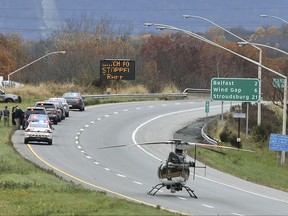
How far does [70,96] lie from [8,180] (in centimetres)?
4409

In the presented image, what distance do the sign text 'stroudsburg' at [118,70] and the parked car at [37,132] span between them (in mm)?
40368

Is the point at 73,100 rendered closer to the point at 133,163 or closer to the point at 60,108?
the point at 60,108

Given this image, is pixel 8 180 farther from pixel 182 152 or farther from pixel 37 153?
pixel 37 153

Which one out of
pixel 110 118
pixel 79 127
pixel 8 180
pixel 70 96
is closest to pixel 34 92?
pixel 70 96

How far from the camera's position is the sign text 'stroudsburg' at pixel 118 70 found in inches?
3438

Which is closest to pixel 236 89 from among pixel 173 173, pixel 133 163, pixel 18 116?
pixel 133 163

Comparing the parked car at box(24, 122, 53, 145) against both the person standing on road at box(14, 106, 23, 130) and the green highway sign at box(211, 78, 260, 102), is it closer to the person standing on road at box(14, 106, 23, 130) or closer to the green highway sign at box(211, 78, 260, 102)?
the person standing on road at box(14, 106, 23, 130)

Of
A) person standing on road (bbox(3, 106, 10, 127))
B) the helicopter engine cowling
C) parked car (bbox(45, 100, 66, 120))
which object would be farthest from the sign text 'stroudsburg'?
the helicopter engine cowling

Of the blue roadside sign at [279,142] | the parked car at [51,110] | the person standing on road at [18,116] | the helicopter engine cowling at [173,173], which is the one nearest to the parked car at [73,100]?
the parked car at [51,110]

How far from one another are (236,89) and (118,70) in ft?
123

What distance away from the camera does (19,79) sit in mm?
127625

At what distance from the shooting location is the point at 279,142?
39.8 metres

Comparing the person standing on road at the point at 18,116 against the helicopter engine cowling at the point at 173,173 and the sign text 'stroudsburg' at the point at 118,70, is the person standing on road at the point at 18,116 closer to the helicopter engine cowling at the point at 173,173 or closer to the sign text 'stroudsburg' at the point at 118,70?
the helicopter engine cowling at the point at 173,173

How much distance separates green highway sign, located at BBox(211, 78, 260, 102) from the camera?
5053 centimetres
